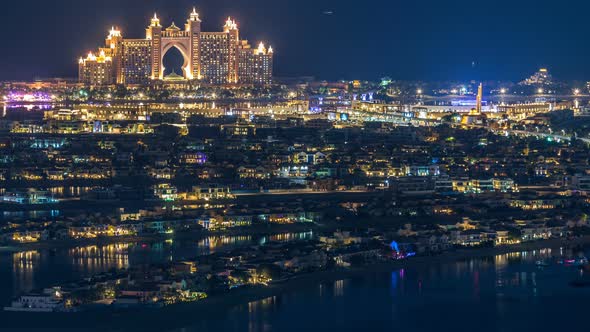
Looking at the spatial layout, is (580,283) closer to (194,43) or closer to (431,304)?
(431,304)

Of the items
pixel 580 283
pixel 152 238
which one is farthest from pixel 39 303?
pixel 580 283

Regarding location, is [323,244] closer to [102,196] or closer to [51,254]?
[51,254]

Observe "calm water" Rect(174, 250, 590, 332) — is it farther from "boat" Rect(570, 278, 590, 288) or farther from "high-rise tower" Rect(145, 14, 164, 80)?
"high-rise tower" Rect(145, 14, 164, 80)

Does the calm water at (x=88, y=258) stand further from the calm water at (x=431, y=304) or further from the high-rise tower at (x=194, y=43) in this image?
the high-rise tower at (x=194, y=43)

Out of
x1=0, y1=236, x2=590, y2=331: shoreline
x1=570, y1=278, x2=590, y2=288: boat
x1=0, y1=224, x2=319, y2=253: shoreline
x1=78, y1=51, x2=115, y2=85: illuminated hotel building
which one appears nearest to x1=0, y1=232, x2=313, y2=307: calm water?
x1=0, y1=224, x2=319, y2=253: shoreline

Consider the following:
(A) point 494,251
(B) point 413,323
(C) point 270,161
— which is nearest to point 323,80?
(C) point 270,161

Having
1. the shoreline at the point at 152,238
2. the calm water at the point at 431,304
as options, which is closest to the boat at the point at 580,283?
the calm water at the point at 431,304
